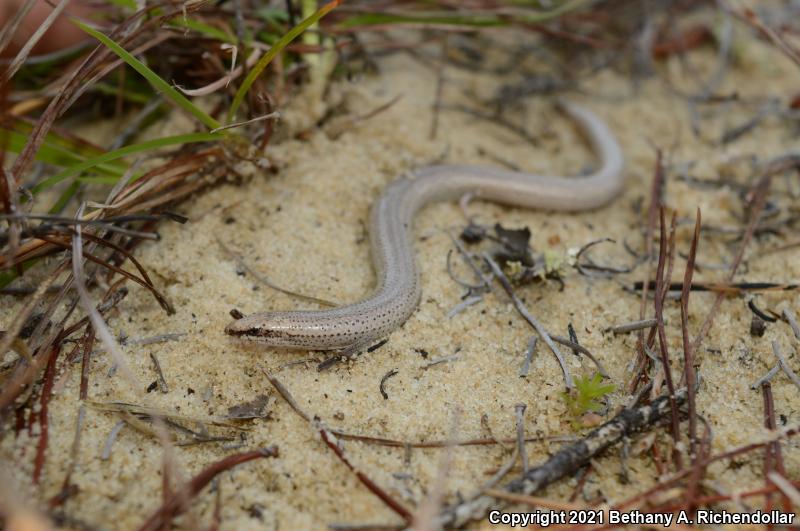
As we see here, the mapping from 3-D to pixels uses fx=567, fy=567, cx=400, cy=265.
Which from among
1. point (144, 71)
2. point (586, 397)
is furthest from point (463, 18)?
point (586, 397)

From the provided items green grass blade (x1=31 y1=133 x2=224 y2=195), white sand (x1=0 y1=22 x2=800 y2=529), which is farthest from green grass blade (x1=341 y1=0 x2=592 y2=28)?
→ green grass blade (x1=31 y1=133 x2=224 y2=195)

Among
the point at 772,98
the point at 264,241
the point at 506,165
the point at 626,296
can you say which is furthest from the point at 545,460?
the point at 772,98

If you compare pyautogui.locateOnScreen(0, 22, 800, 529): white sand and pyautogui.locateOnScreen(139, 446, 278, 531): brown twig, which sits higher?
pyautogui.locateOnScreen(0, 22, 800, 529): white sand

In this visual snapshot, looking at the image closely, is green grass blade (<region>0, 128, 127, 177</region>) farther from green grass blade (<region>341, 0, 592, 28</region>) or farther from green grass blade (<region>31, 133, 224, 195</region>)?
green grass blade (<region>341, 0, 592, 28</region>)

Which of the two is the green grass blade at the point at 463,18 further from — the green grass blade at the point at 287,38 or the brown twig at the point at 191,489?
the brown twig at the point at 191,489

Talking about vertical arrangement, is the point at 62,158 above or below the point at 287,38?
below

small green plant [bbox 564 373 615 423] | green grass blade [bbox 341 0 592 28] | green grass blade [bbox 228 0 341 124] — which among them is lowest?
small green plant [bbox 564 373 615 423]

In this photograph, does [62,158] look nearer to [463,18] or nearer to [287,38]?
[287,38]

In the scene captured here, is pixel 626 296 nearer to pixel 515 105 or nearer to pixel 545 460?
pixel 545 460
